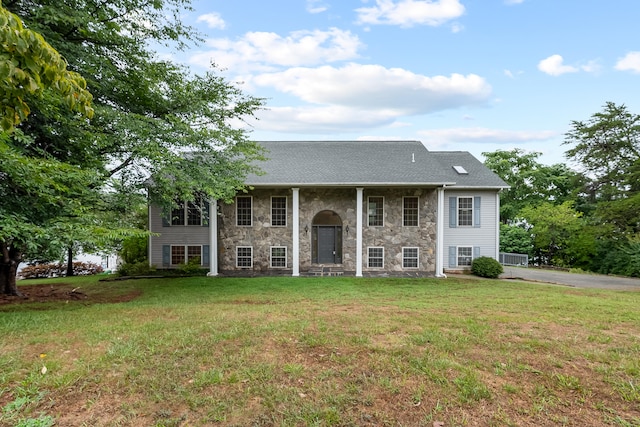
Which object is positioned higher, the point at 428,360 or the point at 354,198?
the point at 354,198

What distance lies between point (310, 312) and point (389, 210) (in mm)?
9891

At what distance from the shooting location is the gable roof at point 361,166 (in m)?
14.5

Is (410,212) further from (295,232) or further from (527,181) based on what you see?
(527,181)

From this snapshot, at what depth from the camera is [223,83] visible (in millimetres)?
10602

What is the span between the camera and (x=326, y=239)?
52.4ft

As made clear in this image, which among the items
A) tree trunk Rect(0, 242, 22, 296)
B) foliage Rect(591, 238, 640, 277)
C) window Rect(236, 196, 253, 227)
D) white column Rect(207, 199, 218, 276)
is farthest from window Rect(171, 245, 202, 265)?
foliage Rect(591, 238, 640, 277)

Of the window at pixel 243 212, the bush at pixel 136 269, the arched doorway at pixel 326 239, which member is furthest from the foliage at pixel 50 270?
the arched doorway at pixel 326 239

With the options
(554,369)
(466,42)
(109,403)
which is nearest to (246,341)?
(109,403)

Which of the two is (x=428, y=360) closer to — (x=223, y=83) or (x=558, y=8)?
(x=223, y=83)

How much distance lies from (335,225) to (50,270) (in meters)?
16.4

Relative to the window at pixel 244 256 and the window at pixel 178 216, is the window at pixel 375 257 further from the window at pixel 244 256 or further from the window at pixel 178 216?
the window at pixel 178 216

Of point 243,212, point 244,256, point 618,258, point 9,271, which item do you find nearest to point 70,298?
point 9,271

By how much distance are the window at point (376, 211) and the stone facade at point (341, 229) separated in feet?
0.62

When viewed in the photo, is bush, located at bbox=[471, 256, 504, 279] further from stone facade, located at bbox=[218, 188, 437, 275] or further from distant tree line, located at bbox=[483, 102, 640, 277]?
distant tree line, located at bbox=[483, 102, 640, 277]
